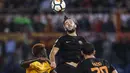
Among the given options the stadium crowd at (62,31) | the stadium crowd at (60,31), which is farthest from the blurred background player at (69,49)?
the stadium crowd at (62,31)

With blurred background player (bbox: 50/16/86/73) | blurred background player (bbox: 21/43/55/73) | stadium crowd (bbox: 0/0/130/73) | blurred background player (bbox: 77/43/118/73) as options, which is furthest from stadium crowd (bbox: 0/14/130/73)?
blurred background player (bbox: 77/43/118/73)

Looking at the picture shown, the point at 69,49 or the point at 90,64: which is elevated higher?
the point at 90,64

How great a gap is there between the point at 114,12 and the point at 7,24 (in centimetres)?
420

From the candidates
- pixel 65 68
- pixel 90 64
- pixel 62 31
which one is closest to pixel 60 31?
pixel 62 31

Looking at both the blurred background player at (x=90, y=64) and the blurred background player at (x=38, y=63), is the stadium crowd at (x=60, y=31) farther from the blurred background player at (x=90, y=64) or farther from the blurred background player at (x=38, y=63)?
the blurred background player at (x=90, y=64)

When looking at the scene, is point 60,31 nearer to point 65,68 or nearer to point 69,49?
point 69,49

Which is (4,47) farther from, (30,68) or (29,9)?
(30,68)

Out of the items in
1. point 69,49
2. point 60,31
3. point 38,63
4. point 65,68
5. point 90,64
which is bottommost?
point 60,31

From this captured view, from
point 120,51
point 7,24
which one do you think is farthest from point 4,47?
point 120,51

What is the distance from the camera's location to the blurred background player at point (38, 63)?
37.1 feet

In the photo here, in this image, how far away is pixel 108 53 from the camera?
1998cm

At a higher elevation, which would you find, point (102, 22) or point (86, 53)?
point (86, 53)

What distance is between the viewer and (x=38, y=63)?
37.2ft

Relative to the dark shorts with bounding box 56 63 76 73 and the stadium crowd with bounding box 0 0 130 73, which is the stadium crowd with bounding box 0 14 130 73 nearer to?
the stadium crowd with bounding box 0 0 130 73
